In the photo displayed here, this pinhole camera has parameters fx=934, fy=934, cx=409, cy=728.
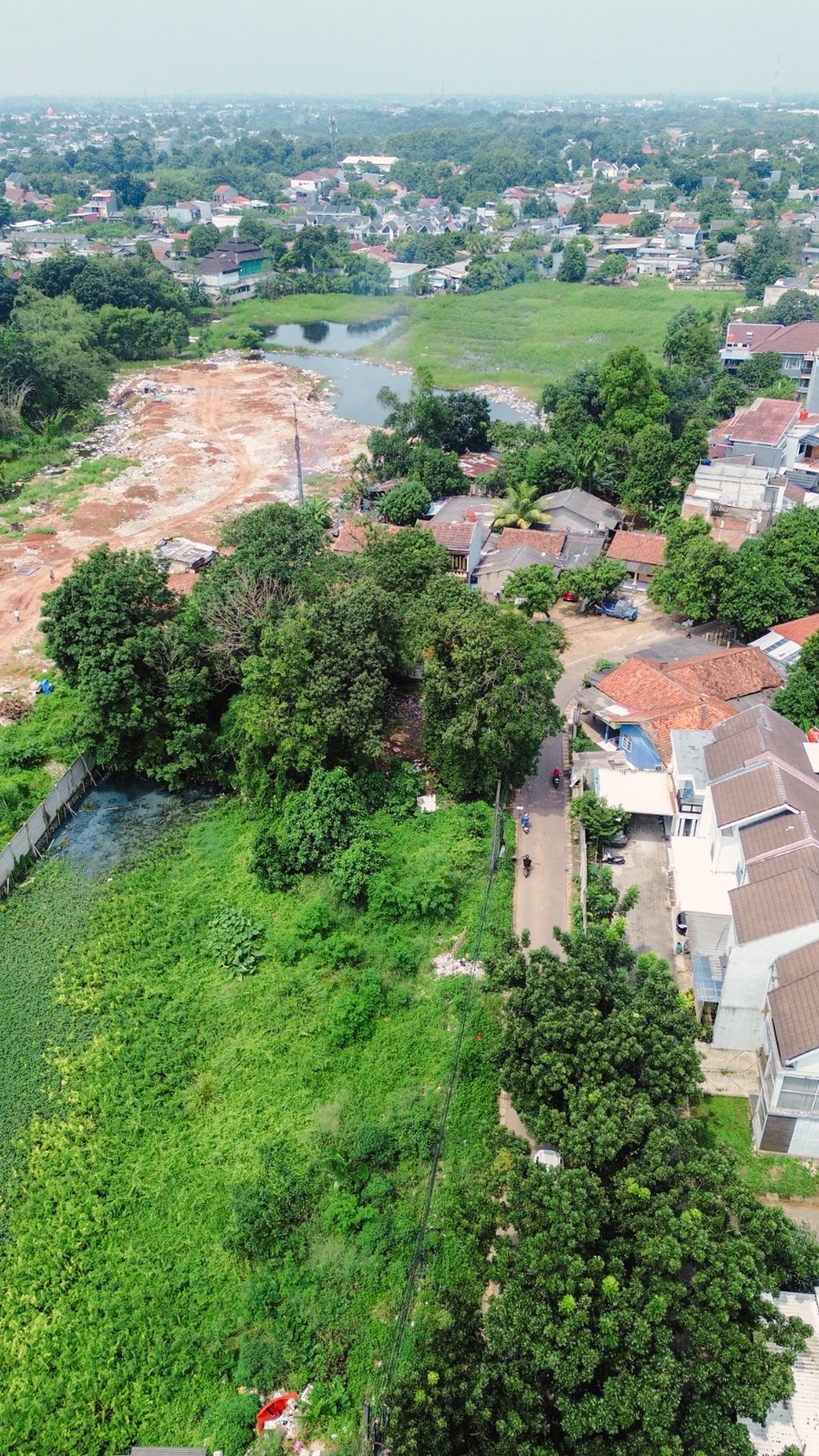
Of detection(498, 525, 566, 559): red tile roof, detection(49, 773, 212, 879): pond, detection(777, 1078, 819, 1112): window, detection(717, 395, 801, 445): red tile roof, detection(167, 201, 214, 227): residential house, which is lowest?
detection(49, 773, 212, 879): pond

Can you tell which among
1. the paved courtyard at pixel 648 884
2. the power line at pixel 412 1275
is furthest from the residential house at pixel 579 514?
the power line at pixel 412 1275

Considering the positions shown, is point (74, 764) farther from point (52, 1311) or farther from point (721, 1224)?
point (721, 1224)

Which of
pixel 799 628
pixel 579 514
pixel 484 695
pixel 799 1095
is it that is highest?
pixel 484 695

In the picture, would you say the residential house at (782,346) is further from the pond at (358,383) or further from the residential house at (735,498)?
the residential house at (735,498)

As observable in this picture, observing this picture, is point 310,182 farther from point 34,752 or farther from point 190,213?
point 34,752

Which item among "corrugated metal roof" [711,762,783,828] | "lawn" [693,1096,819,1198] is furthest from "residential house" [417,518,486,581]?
"lawn" [693,1096,819,1198]

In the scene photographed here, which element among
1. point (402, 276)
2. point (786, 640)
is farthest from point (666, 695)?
point (402, 276)

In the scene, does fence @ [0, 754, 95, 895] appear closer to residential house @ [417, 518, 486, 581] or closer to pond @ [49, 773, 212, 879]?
pond @ [49, 773, 212, 879]

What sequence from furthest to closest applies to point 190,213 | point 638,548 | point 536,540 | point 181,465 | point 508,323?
point 190,213 < point 508,323 < point 181,465 < point 536,540 < point 638,548
